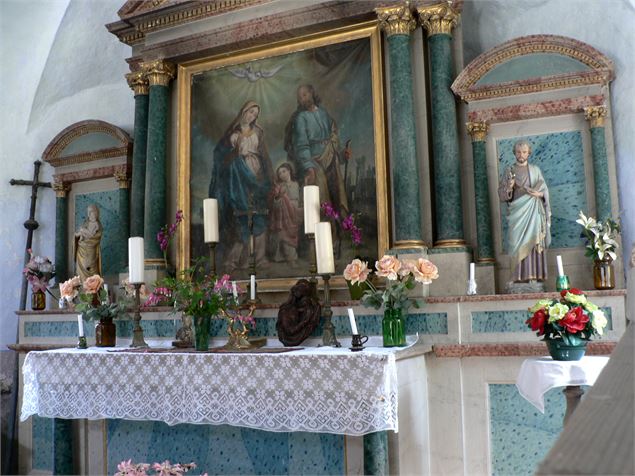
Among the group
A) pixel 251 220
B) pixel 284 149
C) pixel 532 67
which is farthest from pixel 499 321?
pixel 284 149

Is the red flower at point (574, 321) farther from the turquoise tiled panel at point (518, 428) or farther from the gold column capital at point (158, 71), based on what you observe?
the gold column capital at point (158, 71)

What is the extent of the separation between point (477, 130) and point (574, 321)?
8.54 feet

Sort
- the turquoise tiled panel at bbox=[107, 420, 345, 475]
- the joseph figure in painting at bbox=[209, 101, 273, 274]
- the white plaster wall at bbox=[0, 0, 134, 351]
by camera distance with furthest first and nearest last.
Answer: the white plaster wall at bbox=[0, 0, 134, 351] < the joseph figure in painting at bbox=[209, 101, 273, 274] < the turquoise tiled panel at bbox=[107, 420, 345, 475]

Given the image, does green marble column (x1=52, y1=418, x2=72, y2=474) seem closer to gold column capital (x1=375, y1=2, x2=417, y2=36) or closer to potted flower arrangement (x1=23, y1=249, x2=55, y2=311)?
potted flower arrangement (x1=23, y1=249, x2=55, y2=311)

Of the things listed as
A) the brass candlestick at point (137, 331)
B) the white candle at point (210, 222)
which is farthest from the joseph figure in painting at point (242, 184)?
the brass candlestick at point (137, 331)

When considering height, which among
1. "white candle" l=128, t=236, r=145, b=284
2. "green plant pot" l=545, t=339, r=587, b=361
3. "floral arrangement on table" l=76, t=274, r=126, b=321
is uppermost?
"white candle" l=128, t=236, r=145, b=284

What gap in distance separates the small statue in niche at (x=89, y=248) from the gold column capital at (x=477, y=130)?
4.29 metres

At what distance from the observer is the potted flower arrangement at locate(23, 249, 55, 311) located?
720 centimetres

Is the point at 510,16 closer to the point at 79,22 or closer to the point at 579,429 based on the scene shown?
the point at 79,22

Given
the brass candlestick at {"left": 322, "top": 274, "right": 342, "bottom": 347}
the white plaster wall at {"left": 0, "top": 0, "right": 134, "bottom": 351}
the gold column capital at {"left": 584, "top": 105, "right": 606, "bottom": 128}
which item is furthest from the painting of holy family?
the white plaster wall at {"left": 0, "top": 0, "right": 134, "bottom": 351}

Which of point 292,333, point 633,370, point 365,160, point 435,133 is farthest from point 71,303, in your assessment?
point 633,370

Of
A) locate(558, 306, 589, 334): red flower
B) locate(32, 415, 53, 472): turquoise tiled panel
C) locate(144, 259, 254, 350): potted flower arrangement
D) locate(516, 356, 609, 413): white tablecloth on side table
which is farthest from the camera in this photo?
locate(32, 415, 53, 472): turquoise tiled panel

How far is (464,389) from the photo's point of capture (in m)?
4.86

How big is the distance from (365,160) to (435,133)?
25.8 inches
